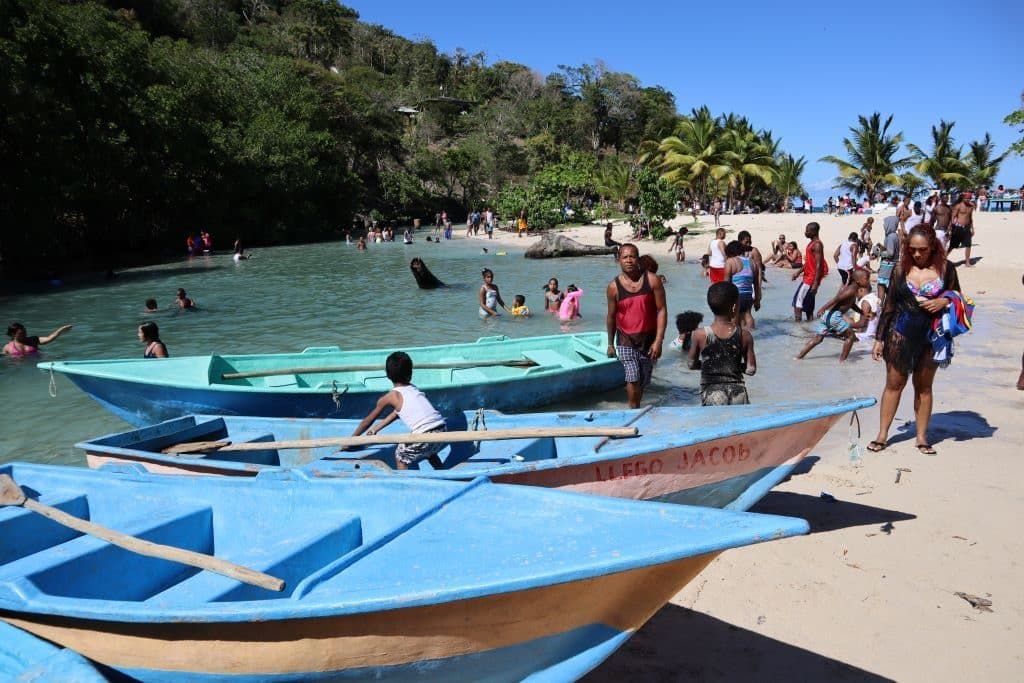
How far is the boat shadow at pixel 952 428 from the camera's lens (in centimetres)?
646

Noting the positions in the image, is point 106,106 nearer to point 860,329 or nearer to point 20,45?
point 20,45

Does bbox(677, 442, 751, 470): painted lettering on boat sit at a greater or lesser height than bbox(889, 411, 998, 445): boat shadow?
greater

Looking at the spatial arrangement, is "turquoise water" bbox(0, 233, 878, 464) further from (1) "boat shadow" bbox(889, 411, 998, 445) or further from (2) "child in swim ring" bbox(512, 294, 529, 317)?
(1) "boat shadow" bbox(889, 411, 998, 445)

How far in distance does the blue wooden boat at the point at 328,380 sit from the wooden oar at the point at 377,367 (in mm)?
12

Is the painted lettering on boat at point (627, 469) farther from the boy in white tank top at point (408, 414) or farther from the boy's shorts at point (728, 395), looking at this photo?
the boy in white tank top at point (408, 414)

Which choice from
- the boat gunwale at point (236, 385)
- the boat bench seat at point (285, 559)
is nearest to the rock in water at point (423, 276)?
the boat gunwale at point (236, 385)

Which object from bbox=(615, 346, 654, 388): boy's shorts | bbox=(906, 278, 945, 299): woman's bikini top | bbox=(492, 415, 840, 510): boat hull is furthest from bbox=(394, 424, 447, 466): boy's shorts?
bbox=(906, 278, 945, 299): woman's bikini top

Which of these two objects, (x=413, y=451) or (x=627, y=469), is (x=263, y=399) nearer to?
(x=413, y=451)

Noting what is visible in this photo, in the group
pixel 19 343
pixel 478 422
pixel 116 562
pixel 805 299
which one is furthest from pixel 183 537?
pixel 805 299

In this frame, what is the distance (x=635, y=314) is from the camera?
20.4ft

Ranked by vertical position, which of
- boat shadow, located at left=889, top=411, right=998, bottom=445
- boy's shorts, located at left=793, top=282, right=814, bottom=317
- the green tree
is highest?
the green tree

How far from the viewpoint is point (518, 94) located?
7069 cm

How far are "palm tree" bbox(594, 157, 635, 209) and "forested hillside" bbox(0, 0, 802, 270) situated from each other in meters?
0.12

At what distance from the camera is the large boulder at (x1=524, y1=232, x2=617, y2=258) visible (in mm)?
31391
